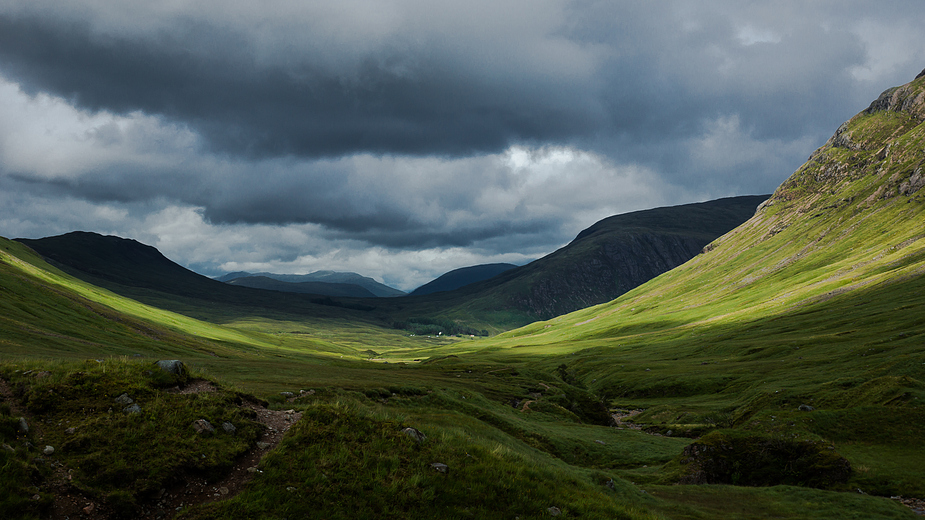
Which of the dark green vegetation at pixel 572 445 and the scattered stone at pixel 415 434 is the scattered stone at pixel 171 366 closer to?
the dark green vegetation at pixel 572 445

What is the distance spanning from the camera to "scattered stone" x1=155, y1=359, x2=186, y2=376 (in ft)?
74.5

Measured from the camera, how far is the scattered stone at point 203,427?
60.8 feet

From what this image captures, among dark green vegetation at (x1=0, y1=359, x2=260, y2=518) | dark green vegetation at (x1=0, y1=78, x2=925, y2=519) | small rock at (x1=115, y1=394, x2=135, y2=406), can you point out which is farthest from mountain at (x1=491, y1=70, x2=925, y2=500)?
small rock at (x1=115, y1=394, x2=135, y2=406)

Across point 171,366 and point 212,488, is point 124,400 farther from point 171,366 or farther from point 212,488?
point 212,488

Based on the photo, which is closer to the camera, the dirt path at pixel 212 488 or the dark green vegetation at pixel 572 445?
the dirt path at pixel 212 488

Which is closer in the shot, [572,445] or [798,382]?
[572,445]

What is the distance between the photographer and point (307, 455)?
18.4 m

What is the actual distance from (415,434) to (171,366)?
12.6 meters

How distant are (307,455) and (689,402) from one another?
89.2 metres

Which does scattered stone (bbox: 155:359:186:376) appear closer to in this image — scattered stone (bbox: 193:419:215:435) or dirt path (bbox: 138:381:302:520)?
scattered stone (bbox: 193:419:215:435)

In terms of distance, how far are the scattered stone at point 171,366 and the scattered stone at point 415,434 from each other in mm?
11688

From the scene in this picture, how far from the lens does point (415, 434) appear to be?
21.6 metres

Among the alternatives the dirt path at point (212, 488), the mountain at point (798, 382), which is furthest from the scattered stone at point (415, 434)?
the mountain at point (798, 382)

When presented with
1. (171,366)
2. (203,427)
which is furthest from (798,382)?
(171,366)
